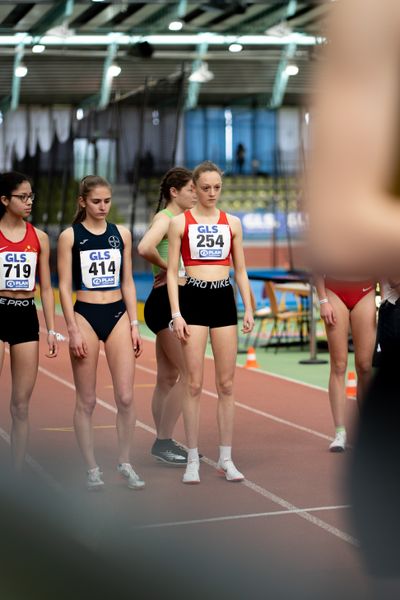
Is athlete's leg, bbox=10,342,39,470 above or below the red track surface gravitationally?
above

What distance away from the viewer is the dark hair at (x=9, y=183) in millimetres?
6648

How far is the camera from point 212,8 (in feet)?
82.7

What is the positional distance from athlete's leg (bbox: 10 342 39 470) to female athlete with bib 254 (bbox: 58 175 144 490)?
0.23m

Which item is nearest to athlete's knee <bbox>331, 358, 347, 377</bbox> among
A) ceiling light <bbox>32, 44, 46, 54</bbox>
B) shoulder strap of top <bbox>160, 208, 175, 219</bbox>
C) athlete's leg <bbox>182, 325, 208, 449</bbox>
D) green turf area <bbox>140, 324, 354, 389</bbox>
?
athlete's leg <bbox>182, 325, 208, 449</bbox>

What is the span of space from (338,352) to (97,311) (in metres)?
1.77

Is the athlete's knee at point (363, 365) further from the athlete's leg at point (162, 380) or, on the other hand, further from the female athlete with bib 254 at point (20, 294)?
the female athlete with bib 254 at point (20, 294)

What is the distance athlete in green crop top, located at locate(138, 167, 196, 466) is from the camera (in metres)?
7.18

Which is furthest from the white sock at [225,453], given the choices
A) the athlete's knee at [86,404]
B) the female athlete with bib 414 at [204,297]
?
the athlete's knee at [86,404]

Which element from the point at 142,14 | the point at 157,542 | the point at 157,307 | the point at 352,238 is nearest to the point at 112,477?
the point at 157,307

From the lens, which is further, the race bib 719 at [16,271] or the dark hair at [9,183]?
the dark hair at [9,183]

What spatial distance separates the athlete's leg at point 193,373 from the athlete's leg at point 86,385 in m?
0.55

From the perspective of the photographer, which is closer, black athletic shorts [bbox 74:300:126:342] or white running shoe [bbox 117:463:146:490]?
black athletic shorts [bbox 74:300:126:342]

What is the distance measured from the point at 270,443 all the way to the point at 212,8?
18577 millimetres

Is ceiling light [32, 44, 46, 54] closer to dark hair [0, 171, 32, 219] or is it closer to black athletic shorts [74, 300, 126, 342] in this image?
dark hair [0, 171, 32, 219]
